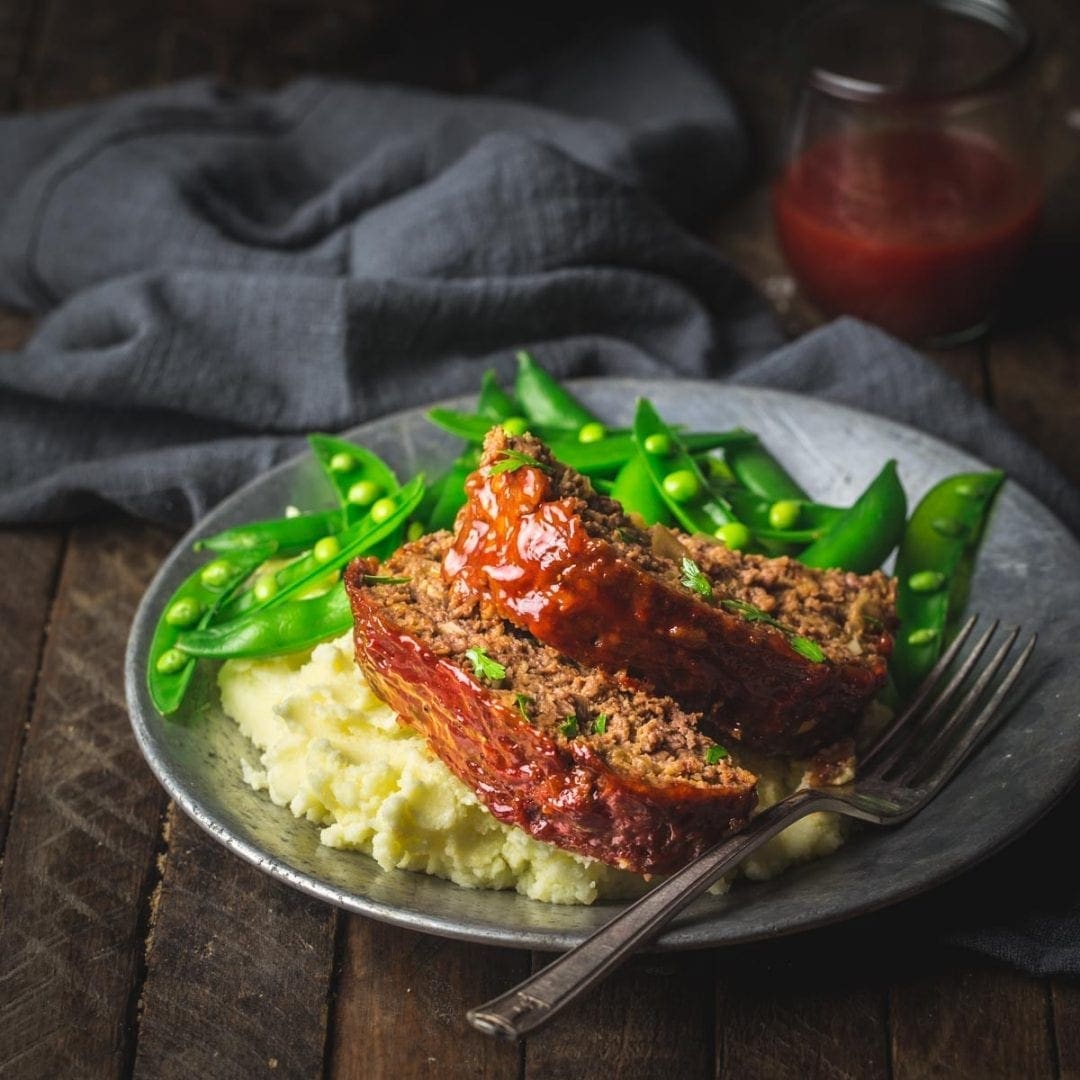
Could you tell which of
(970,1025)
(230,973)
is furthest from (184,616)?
(970,1025)

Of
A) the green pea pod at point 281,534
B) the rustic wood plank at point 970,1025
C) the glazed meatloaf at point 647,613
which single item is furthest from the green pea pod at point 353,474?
the rustic wood plank at point 970,1025

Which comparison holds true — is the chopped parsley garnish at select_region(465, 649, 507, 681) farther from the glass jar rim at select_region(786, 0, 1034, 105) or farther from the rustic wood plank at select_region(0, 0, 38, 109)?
the rustic wood plank at select_region(0, 0, 38, 109)

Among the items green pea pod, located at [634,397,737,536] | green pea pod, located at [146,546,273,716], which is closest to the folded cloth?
green pea pod, located at [146,546,273,716]

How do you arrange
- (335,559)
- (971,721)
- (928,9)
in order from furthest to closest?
(928,9)
(335,559)
(971,721)

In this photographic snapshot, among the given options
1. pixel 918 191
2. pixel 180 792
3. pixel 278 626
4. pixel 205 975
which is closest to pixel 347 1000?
pixel 205 975

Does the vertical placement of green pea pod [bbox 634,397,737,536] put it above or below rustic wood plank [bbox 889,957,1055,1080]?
above

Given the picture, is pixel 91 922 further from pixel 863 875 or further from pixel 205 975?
pixel 863 875

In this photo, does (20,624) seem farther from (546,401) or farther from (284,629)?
(546,401)
